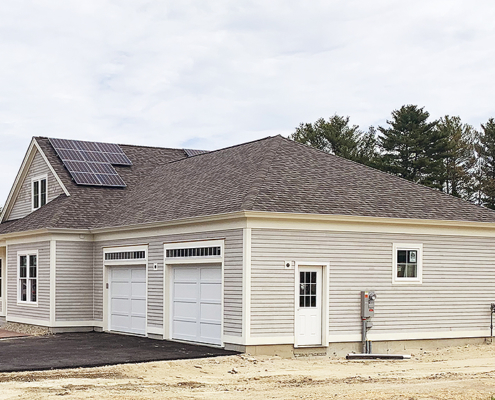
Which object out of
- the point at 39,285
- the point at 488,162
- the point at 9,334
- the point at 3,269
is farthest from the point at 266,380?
the point at 488,162

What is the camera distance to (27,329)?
87.5ft

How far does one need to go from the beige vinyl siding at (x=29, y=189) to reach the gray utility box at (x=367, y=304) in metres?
12.5

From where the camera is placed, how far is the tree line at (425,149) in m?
55.2

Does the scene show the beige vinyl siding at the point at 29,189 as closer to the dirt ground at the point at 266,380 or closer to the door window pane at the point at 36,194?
the door window pane at the point at 36,194

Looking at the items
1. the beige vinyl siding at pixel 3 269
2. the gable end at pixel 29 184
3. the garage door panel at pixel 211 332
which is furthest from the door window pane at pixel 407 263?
the beige vinyl siding at pixel 3 269

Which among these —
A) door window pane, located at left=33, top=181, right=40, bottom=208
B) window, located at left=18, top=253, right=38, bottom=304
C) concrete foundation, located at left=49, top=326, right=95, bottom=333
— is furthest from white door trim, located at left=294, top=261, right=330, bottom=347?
door window pane, located at left=33, top=181, right=40, bottom=208

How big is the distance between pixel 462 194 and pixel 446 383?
45.1 m

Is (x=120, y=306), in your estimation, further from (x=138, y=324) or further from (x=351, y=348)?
(x=351, y=348)

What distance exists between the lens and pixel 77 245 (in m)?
25.7

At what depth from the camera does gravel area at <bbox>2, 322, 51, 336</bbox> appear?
25538mm

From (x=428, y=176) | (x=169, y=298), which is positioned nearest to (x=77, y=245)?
(x=169, y=298)

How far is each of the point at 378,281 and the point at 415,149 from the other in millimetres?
35943

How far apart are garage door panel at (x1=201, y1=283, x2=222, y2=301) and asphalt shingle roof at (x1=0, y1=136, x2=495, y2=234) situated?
5.86 ft

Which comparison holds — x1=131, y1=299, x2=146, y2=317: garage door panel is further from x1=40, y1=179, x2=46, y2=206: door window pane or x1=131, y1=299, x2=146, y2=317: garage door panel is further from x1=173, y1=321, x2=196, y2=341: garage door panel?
x1=40, y1=179, x2=46, y2=206: door window pane
